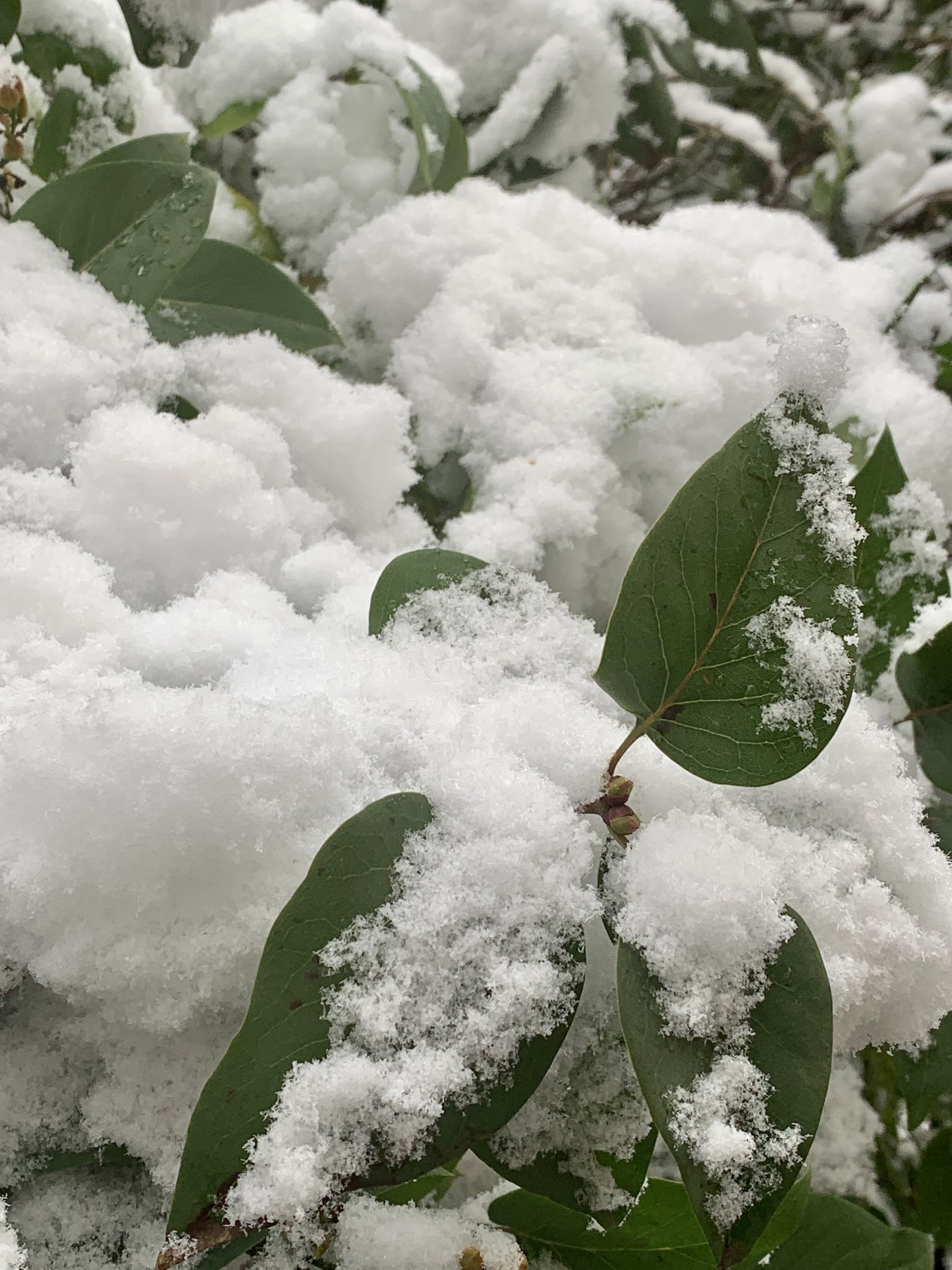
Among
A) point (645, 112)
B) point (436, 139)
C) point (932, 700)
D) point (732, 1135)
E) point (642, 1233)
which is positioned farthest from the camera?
point (645, 112)

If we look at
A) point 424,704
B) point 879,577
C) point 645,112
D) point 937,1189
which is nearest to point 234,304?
point 424,704

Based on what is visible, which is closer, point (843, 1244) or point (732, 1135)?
point (732, 1135)

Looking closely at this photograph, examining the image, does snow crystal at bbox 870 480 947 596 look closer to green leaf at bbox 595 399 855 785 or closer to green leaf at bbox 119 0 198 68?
green leaf at bbox 595 399 855 785

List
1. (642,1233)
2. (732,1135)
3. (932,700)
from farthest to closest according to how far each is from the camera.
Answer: (932,700), (642,1233), (732,1135)

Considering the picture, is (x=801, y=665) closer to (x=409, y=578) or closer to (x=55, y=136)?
(x=409, y=578)

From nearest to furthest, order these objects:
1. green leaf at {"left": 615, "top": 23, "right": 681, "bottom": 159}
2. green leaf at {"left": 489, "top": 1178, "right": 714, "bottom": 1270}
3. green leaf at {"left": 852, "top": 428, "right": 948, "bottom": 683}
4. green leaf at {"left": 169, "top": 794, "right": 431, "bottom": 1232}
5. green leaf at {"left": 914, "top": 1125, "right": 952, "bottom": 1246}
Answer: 1. green leaf at {"left": 169, "top": 794, "right": 431, "bottom": 1232}
2. green leaf at {"left": 489, "top": 1178, "right": 714, "bottom": 1270}
3. green leaf at {"left": 852, "top": 428, "right": 948, "bottom": 683}
4. green leaf at {"left": 914, "top": 1125, "right": 952, "bottom": 1246}
5. green leaf at {"left": 615, "top": 23, "right": 681, "bottom": 159}

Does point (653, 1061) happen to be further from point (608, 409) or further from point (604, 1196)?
point (608, 409)

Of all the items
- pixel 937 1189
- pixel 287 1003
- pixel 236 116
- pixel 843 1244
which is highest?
pixel 236 116

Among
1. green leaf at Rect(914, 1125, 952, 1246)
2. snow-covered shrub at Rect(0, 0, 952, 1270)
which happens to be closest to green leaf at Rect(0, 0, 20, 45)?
snow-covered shrub at Rect(0, 0, 952, 1270)

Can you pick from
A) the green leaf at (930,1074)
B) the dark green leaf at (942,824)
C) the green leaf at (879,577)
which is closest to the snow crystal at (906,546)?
the green leaf at (879,577)
